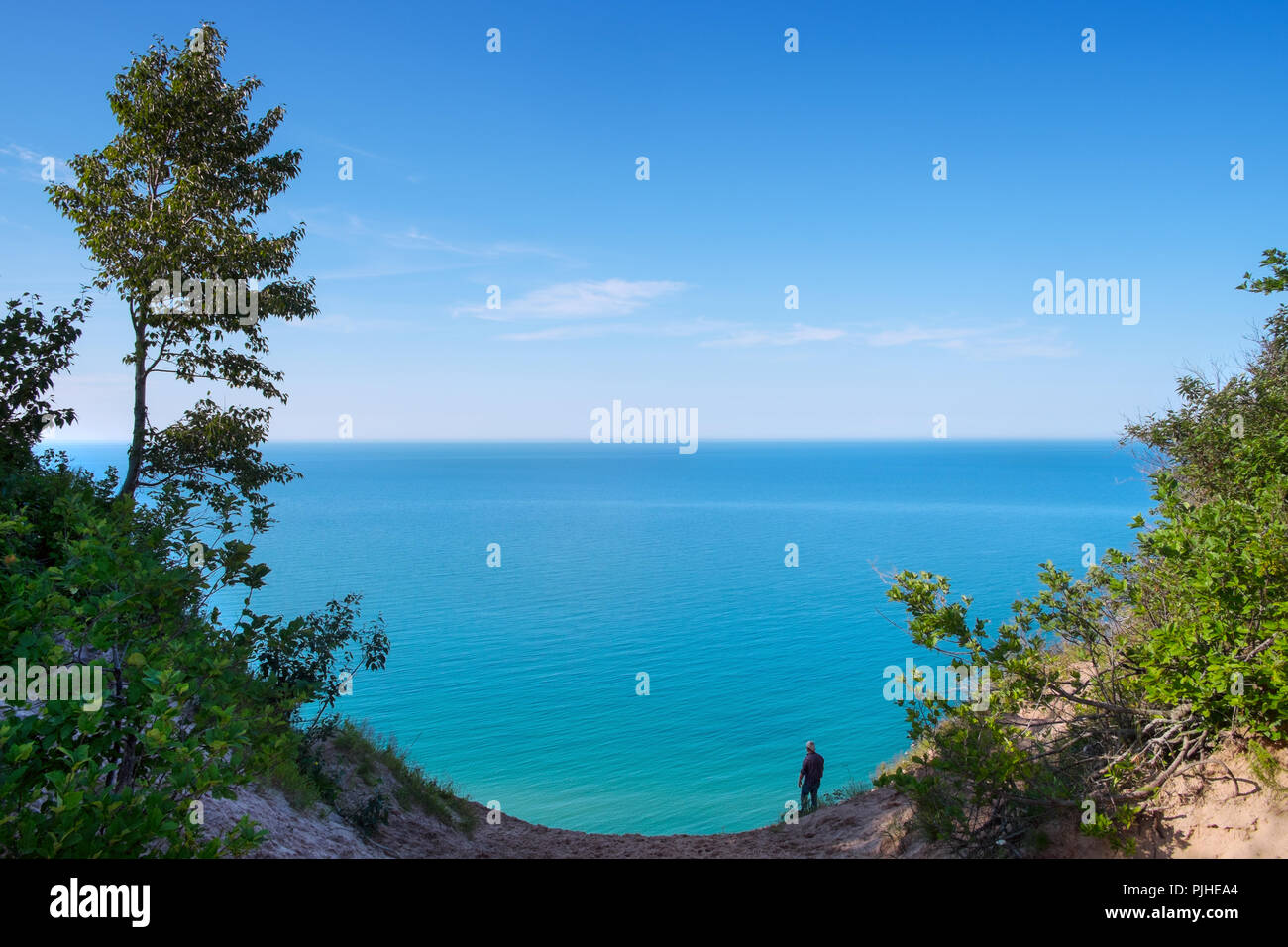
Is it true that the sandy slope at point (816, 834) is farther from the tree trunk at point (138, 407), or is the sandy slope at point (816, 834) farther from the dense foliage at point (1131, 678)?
the tree trunk at point (138, 407)

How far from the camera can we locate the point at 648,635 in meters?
50.0

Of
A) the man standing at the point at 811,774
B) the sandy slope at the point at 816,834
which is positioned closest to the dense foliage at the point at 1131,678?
the sandy slope at the point at 816,834

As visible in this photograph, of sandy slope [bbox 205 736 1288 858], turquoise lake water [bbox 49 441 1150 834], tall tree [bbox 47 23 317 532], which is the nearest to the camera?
sandy slope [bbox 205 736 1288 858]

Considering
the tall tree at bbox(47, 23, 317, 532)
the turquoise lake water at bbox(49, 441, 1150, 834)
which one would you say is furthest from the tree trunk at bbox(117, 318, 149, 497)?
the turquoise lake water at bbox(49, 441, 1150, 834)

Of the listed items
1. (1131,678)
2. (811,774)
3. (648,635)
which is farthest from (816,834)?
(648,635)

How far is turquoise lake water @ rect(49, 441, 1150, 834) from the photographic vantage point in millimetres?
30000

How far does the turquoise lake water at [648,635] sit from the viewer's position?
30.0 meters

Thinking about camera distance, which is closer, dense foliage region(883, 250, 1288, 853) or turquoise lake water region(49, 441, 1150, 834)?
dense foliage region(883, 250, 1288, 853)

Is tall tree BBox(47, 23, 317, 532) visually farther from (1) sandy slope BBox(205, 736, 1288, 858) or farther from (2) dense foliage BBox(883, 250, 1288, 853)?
(2) dense foliage BBox(883, 250, 1288, 853)

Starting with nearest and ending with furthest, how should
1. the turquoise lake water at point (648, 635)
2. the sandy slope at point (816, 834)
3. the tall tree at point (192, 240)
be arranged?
the sandy slope at point (816, 834) < the tall tree at point (192, 240) < the turquoise lake water at point (648, 635)

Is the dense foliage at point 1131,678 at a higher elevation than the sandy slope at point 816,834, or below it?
higher

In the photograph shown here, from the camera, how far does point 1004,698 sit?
30.5 feet

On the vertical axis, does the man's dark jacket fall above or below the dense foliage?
below
